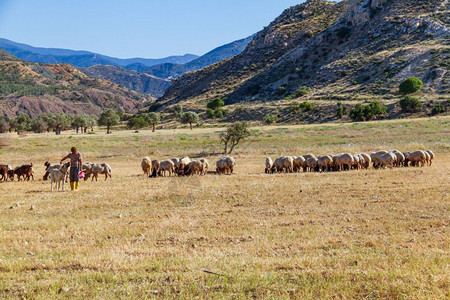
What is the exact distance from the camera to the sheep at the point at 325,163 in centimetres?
2247

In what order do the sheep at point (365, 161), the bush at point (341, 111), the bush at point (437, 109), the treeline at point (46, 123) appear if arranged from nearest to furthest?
1. the sheep at point (365, 161)
2. the bush at point (437, 109)
3. the bush at point (341, 111)
4. the treeline at point (46, 123)

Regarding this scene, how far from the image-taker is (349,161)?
2202 cm

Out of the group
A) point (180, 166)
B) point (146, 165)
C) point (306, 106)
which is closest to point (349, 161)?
point (180, 166)

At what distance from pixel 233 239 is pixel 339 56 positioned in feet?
333

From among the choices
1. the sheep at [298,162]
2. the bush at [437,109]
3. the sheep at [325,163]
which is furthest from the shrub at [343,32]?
the sheep at [325,163]

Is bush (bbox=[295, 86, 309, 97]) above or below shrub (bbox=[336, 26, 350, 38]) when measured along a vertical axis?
below

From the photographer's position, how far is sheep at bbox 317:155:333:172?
73.7ft

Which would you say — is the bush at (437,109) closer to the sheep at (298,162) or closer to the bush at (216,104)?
the sheep at (298,162)

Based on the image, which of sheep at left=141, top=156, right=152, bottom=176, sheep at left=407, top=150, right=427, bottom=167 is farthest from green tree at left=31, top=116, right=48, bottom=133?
sheep at left=407, top=150, right=427, bottom=167

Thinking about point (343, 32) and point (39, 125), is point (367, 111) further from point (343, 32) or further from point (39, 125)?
point (39, 125)

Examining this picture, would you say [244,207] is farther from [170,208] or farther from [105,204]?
[105,204]

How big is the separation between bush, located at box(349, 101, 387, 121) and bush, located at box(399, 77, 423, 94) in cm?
1058

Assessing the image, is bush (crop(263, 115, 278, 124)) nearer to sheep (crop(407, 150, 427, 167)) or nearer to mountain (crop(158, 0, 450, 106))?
mountain (crop(158, 0, 450, 106))

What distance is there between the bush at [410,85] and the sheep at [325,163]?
5680 cm
